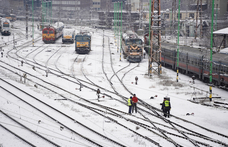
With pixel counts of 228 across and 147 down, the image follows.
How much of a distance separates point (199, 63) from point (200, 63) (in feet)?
0.58

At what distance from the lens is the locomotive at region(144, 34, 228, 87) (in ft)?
77.0

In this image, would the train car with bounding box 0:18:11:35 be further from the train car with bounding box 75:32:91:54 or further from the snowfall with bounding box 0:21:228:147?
the snowfall with bounding box 0:21:228:147

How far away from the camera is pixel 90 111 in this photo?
698 inches

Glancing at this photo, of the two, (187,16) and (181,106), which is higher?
(187,16)

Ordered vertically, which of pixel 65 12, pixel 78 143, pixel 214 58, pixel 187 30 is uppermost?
pixel 65 12

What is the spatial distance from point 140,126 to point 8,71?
20336mm

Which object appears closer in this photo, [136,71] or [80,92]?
[80,92]

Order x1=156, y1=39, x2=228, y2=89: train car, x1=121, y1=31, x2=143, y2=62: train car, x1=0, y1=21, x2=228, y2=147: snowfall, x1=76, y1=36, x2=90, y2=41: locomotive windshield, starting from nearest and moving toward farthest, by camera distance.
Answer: x1=0, y1=21, x2=228, y2=147: snowfall → x1=156, y1=39, x2=228, y2=89: train car → x1=121, y1=31, x2=143, y2=62: train car → x1=76, y1=36, x2=90, y2=41: locomotive windshield

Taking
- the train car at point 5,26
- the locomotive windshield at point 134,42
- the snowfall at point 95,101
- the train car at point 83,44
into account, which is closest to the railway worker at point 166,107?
the snowfall at point 95,101

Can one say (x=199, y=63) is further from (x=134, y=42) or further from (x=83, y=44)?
(x=83, y=44)

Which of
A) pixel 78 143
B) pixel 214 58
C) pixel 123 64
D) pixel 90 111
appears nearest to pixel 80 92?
pixel 90 111

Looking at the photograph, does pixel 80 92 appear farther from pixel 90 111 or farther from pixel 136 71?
pixel 136 71

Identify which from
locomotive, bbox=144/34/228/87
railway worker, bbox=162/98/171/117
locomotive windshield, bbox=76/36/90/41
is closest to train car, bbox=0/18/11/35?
locomotive windshield, bbox=76/36/90/41

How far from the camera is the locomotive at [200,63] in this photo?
77.0 ft
